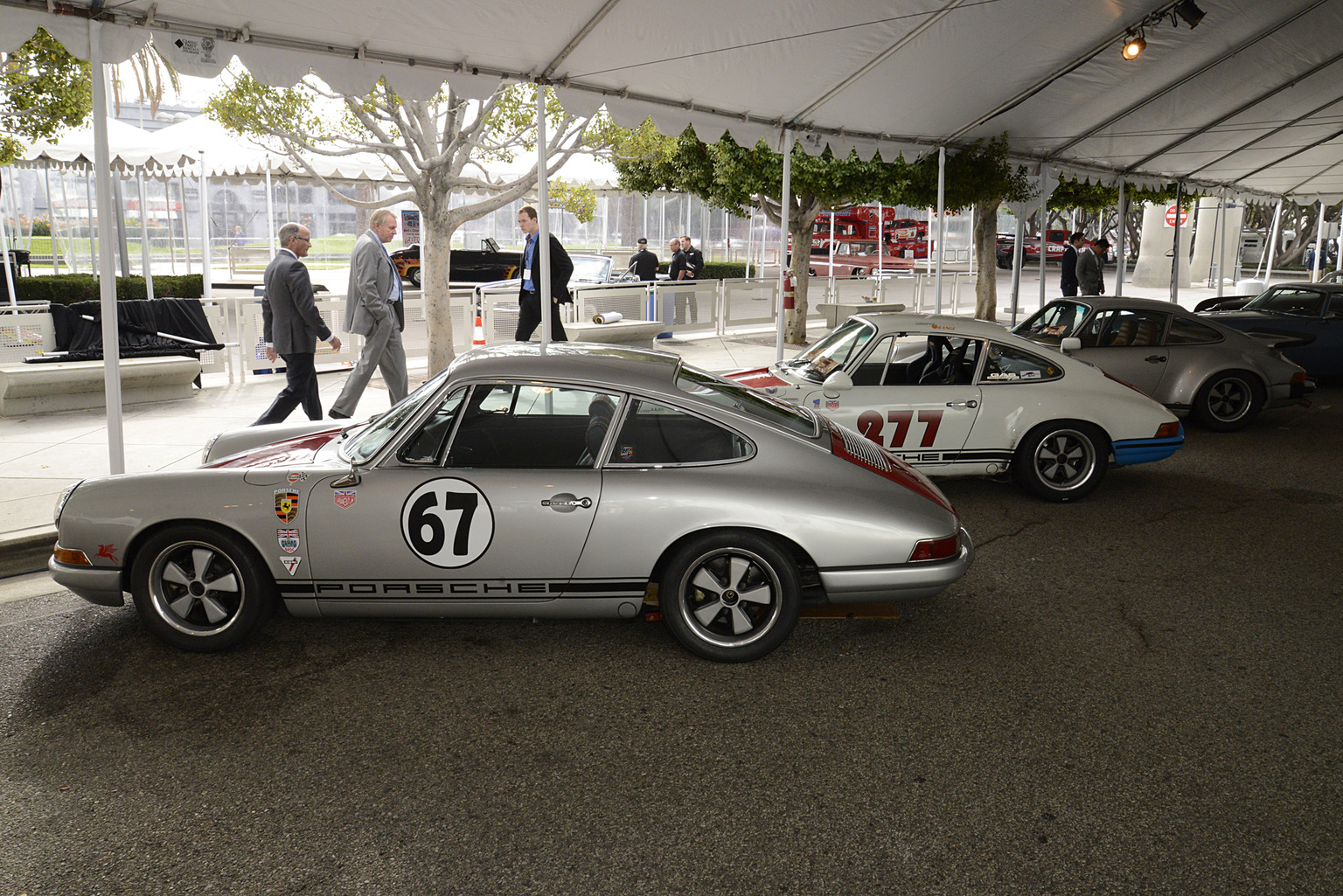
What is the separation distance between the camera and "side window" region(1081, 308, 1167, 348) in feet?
33.2

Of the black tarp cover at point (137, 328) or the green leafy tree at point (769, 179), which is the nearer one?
the black tarp cover at point (137, 328)

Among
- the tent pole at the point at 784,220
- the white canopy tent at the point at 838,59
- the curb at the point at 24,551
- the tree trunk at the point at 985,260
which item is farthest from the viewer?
the tree trunk at the point at 985,260

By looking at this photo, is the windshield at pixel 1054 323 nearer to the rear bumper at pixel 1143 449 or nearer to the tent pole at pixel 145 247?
the rear bumper at pixel 1143 449

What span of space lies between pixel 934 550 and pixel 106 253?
17.0 feet

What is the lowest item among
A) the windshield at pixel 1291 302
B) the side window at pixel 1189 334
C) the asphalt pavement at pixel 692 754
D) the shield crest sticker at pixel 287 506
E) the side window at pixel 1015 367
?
the asphalt pavement at pixel 692 754

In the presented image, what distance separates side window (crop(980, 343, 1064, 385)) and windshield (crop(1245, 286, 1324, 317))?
27.8 feet

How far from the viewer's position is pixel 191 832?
10.3ft

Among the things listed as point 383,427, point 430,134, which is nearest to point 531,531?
point 383,427

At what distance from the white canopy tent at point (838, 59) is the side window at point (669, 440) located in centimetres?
386

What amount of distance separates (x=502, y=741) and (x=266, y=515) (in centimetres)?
→ 149

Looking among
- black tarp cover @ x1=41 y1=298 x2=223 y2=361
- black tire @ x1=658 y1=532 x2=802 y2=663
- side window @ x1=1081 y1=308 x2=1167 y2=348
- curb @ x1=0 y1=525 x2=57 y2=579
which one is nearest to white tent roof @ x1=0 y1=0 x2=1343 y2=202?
curb @ x1=0 y1=525 x2=57 y2=579

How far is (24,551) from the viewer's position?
5973mm

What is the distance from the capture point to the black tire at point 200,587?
4.32m

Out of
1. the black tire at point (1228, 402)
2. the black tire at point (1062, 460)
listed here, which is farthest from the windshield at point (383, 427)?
the black tire at point (1228, 402)
